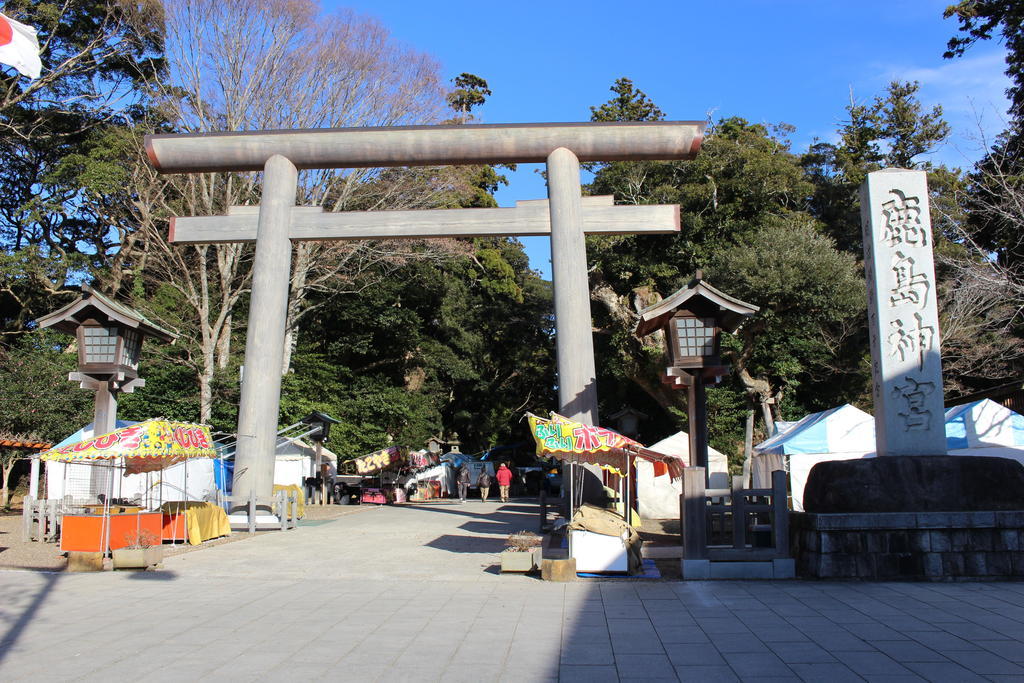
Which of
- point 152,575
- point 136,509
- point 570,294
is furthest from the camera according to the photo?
point 570,294

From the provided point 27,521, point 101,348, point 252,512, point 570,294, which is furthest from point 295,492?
point 570,294

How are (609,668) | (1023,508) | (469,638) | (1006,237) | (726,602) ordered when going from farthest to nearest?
(1006,237) → (1023,508) → (726,602) → (469,638) → (609,668)

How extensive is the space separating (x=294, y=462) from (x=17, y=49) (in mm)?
14895

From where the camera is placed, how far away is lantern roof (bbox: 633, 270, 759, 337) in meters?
10.6

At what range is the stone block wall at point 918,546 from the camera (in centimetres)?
863

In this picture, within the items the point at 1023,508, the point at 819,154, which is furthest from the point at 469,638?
the point at 819,154

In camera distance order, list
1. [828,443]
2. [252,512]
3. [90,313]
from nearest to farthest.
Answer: [90,313] → [252,512] → [828,443]

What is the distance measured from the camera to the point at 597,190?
108 feet

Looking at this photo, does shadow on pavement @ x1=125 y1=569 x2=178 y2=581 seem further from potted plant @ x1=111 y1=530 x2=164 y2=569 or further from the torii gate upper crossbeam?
the torii gate upper crossbeam

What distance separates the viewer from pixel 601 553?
30.9 ft

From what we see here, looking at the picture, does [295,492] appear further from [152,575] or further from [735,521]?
[735,521]

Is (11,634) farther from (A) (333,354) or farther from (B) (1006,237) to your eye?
(A) (333,354)

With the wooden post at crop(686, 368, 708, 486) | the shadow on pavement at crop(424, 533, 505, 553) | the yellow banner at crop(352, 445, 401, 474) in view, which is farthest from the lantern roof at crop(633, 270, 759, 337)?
the yellow banner at crop(352, 445, 401, 474)

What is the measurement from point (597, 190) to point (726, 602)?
88.4ft
